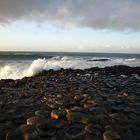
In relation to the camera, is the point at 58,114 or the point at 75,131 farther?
the point at 58,114

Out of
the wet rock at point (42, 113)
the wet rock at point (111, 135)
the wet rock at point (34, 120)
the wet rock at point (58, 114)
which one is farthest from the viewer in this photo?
the wet rock at point (42, 113)

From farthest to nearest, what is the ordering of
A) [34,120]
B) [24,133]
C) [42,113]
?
[42,113], [34,120], [24,133]

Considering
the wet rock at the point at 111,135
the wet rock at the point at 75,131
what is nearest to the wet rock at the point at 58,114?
the wet rock at the point at 75,131

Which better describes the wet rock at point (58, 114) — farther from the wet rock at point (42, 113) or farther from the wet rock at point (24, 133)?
the wet rock at point (24, 133)

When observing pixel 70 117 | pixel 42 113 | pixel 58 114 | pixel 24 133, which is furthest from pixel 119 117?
pixel 24 133

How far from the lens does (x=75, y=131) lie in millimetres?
4270

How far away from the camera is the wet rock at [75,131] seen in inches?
160

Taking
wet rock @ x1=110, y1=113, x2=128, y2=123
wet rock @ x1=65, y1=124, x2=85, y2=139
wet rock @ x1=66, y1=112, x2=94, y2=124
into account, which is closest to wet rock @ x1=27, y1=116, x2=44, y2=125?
wet rock @ x1=66, y1=112, x2=94, y2=124

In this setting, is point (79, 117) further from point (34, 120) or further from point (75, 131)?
point (34, 120)

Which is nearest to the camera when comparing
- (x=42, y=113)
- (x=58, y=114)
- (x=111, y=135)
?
(x=111, y=135)

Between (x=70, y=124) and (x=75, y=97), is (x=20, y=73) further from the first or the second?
(x=70, y=124)

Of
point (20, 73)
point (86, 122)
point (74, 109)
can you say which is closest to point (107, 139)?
point (86, 122)

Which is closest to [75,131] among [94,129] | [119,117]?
[94,129]

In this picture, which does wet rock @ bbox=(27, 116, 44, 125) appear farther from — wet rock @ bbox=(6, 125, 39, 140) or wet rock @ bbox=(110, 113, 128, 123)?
wet rock @ bbox=(110, 113, 128, 123)
